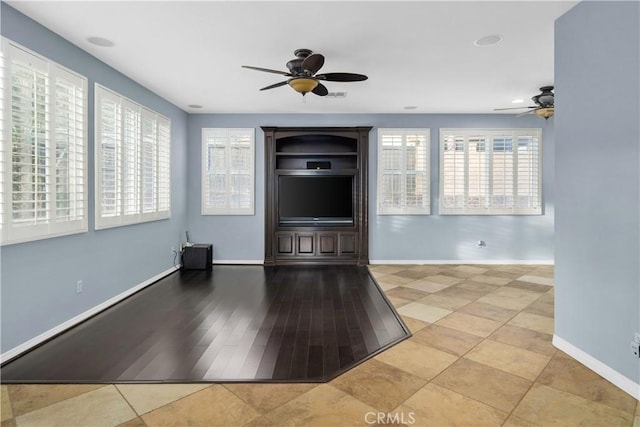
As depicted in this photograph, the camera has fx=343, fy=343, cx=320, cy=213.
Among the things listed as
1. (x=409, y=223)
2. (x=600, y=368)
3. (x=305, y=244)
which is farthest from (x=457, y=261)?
(x=600, y=368)

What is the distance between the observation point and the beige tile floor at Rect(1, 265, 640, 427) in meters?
1.98

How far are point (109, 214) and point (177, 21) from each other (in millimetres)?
2330

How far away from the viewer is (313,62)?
3.28m

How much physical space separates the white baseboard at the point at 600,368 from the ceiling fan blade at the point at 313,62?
326 centimetres

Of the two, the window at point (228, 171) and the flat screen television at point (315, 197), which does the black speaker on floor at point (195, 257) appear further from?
the flat screen television at point (315, 197)

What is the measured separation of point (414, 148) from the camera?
6.42 meters

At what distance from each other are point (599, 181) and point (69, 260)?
4.65 m

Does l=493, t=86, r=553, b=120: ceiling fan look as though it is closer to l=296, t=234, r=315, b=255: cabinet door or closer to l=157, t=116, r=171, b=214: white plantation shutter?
l=296, t=234, r=315, b=255: cabinet door

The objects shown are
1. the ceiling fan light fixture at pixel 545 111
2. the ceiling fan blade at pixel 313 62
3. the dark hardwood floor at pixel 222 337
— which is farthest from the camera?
the ceiling fan light fixture at pixel 545 111

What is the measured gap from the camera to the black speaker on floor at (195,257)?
592 centimetres

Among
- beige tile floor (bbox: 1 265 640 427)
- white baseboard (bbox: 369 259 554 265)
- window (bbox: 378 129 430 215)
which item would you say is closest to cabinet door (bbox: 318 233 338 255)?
white baseboard (bbox: 369 259 554 265)

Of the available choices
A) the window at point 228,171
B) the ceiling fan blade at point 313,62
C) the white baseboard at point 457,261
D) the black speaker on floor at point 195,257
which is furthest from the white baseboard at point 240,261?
the ceiling fan blade at point 313,62

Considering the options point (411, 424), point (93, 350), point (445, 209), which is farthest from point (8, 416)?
point (445, 209)

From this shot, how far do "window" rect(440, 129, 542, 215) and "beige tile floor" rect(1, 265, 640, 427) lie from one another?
3.86 m
